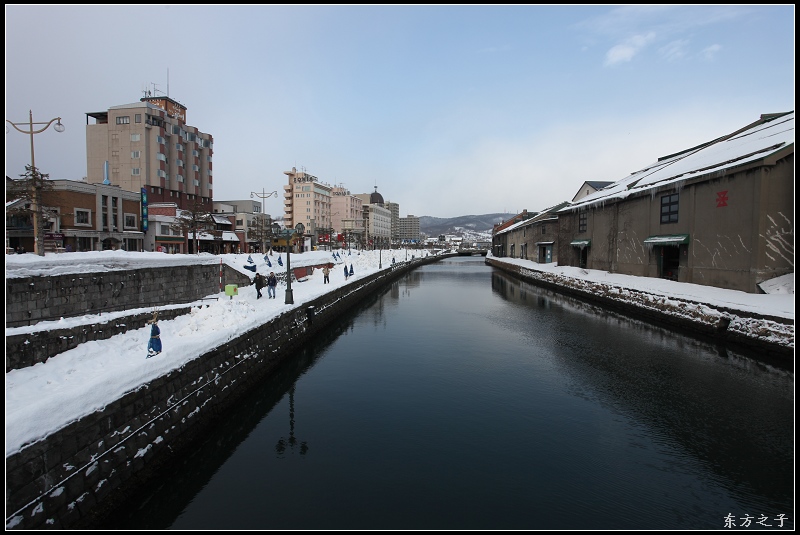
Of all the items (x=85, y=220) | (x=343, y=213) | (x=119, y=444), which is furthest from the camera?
(x=343, y=213)

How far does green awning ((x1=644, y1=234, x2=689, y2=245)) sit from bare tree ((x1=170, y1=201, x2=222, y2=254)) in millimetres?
39752

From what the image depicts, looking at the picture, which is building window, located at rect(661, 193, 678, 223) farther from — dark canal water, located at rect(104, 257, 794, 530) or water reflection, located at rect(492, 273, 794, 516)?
dark canal water, located at rect(104, 257, 794, 530)

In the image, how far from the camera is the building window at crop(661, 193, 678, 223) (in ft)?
86.1

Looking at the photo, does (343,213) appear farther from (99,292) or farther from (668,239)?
(99,292)

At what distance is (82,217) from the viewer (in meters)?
36.6

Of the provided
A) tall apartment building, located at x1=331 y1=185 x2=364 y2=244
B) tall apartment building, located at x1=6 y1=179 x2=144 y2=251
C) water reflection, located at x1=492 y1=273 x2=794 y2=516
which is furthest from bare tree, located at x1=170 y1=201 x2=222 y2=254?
tall apartment building, located at x1=331 y1=185 x2=364 y2=244

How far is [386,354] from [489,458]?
9568mm

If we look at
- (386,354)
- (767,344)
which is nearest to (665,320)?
(767,344)

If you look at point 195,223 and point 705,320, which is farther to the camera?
point 195,223

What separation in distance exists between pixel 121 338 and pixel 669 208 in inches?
1252

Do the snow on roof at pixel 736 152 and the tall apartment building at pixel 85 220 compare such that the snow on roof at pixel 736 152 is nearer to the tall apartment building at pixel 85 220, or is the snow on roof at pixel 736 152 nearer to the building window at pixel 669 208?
the building window at pixel 669 208

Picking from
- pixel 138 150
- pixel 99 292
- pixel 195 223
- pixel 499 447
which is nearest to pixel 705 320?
pixel 499 447

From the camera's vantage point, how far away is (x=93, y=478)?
643 cm

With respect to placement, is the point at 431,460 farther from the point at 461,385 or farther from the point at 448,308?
the point at 448,308
